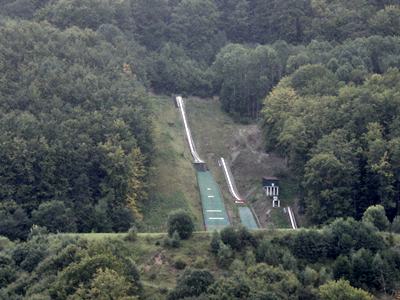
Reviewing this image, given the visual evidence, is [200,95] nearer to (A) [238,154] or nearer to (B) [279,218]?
(A) [238,154]

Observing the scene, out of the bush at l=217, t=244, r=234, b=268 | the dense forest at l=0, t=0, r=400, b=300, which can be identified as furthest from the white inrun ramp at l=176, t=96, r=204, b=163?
the bush at l=217, t=244, r=234, b=268

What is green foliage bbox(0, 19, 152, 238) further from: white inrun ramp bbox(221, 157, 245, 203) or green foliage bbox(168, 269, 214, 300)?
green foliage bbox(168, 269, 214, 300)

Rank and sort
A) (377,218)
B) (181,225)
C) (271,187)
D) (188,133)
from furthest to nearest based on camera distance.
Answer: (188,133) → (271,187) → (377,218) → (181,225)

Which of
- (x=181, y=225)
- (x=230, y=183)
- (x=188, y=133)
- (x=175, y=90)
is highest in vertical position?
(x=175, y=90)

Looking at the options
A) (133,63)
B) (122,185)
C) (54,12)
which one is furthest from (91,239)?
(54,12)

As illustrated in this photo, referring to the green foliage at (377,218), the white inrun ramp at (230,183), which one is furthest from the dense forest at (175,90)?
the green foliage at (377,218)

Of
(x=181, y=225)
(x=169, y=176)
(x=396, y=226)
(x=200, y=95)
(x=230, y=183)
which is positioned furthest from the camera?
(x=200, y=95)

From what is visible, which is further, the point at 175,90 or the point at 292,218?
the point at 175,90

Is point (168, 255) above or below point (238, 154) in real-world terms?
above

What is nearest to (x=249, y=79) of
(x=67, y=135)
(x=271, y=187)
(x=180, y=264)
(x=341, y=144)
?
(x=271, y=187)
